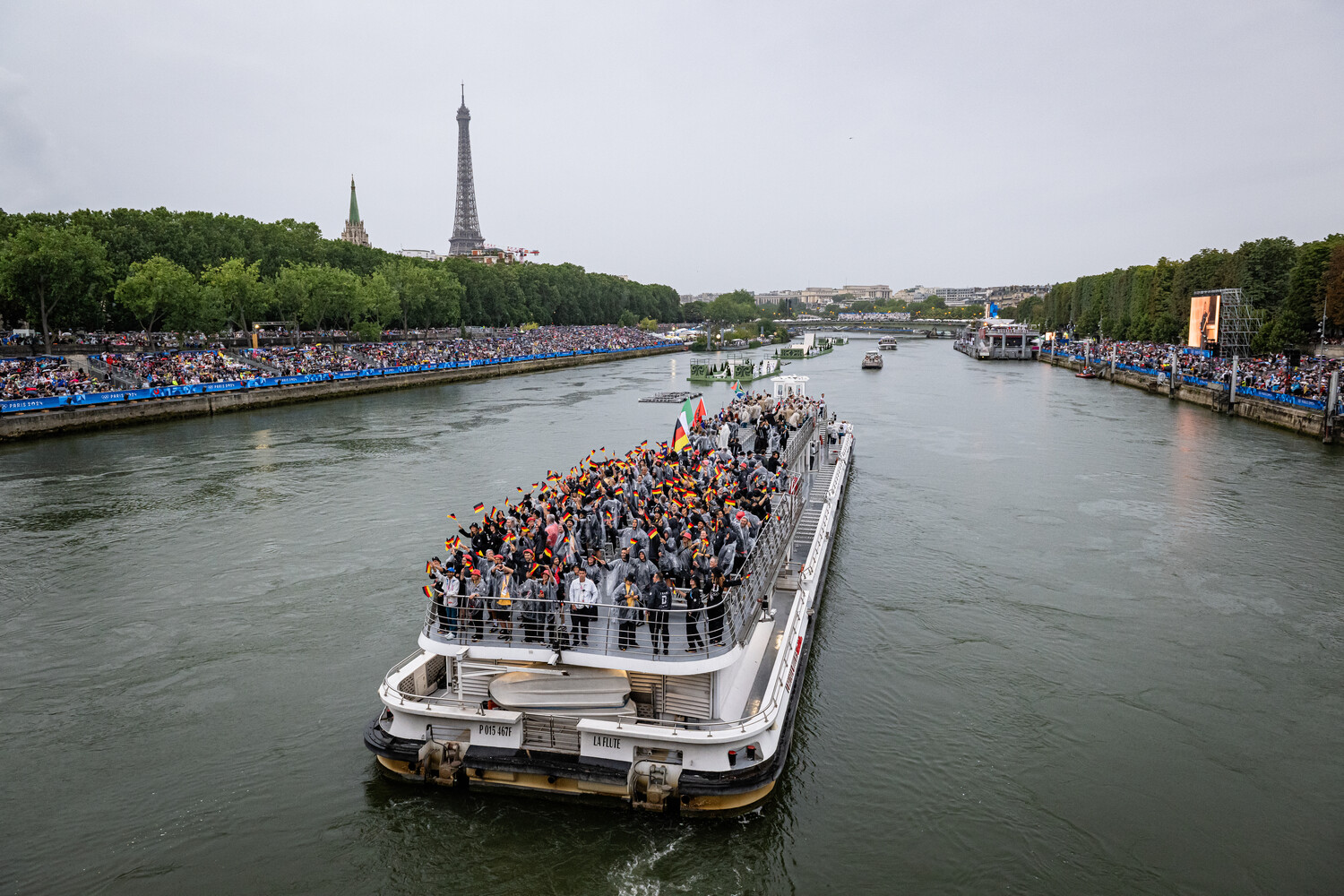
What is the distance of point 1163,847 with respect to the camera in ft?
35.0

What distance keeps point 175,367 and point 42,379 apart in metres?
9.55

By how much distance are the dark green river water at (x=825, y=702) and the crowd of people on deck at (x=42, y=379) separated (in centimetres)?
1422

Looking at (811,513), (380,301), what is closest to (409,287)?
(380,301)

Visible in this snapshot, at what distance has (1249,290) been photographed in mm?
63719

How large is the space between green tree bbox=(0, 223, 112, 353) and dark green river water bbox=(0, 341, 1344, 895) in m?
26.1

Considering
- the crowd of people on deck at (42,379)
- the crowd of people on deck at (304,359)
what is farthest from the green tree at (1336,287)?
the crowd of people on deck at (42,379)

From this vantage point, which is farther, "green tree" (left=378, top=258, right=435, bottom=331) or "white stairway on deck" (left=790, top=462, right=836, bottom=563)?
"green tree" (left=378, top=258, right=435, bottom=331)

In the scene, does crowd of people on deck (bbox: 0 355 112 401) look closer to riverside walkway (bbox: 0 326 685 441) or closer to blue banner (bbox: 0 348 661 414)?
riverside walkway (bbox: 0 326 685 441)

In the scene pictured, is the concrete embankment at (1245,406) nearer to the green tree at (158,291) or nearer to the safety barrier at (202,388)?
the safety barrier at (202,388)

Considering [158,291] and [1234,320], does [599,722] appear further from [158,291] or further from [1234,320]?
[1234,320]

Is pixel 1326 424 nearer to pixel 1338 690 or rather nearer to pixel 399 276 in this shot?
pixel 1338 690

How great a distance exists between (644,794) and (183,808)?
641 centimetres

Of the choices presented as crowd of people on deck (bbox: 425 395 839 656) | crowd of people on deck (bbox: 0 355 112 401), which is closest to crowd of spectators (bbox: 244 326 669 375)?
crowd of people on deck (bbox: 0 355 112 401)

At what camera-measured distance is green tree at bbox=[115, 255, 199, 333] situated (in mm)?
52750
